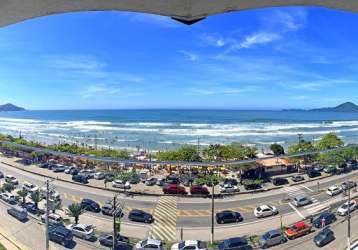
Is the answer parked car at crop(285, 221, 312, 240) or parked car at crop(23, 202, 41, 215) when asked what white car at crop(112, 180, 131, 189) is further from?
parked car at crop(285, 221, 312, 240)

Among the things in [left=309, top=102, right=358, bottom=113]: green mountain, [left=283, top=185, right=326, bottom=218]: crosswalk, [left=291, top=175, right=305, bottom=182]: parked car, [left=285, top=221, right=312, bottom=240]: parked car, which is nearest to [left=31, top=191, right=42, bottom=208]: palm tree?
[left=285, top=221, right=312, bottom=240]: parked car

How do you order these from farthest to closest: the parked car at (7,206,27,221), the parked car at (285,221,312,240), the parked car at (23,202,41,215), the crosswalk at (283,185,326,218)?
the crosswalk at (283,185,326,218) → the parked car at (285,221,312,240) → the parked car at (23,202,41,215) → the parked car at (7,206,27,221)

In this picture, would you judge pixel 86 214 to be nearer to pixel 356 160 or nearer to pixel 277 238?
pixel 277 238

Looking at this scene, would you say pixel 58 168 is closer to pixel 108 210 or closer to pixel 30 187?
pixel 30 187

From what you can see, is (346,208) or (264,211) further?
(264,211)

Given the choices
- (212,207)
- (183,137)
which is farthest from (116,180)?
(183,137)

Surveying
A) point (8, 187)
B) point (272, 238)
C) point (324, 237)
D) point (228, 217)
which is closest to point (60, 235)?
point (8, 187)
